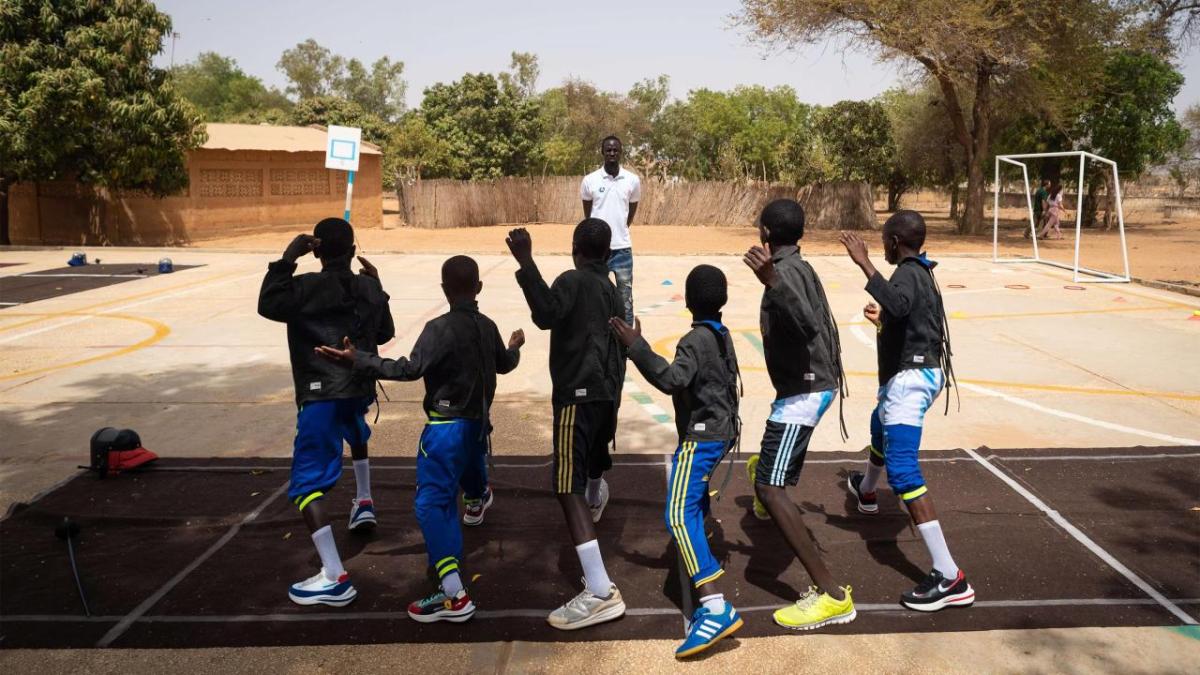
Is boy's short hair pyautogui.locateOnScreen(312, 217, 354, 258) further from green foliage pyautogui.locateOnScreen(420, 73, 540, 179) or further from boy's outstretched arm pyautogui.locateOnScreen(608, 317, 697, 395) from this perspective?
green foliage pyautogui.locateOnScreen(420, 73, 540, 179)

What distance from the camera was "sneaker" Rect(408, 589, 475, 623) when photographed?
3.93 m

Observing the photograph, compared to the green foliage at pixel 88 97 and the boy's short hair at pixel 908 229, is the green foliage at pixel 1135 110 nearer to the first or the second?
the green foliage at pixel 88 97

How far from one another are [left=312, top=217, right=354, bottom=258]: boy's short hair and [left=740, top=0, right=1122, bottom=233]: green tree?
19.8 metres

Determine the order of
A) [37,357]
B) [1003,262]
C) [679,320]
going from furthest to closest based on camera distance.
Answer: [1003,262] → [679,320] → [37,357]

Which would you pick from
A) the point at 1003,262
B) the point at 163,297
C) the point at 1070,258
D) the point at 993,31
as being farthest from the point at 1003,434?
the point at 993,31

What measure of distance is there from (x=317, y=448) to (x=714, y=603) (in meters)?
2.02

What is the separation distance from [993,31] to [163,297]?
19910 millimetres

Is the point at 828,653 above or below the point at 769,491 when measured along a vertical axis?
below

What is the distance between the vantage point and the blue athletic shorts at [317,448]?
13.9ft

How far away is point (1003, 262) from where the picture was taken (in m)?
18.6

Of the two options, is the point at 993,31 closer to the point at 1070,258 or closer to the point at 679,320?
the point at 1070,258

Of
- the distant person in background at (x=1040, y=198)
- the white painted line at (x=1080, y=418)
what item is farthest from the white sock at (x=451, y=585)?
the distant person in background at (x=1040, y=198)

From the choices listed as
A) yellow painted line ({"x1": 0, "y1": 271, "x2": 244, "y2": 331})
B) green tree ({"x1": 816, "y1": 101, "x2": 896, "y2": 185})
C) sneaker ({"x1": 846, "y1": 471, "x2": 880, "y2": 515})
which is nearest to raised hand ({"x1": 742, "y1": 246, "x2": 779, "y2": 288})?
sneaker ({"x1": 846, "y1": 471, "x2": 880, "y2": 515})

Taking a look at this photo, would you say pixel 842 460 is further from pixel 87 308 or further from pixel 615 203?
pixel 87 308
